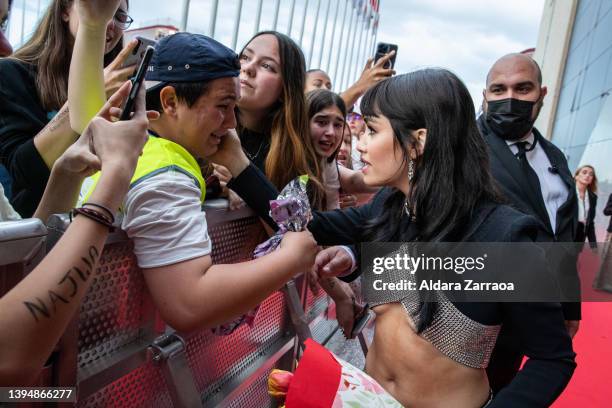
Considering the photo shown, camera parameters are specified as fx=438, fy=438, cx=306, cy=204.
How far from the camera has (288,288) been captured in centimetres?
184

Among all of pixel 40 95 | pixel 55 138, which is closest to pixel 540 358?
pixel 55 138

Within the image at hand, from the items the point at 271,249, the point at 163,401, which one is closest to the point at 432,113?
the point at 271,249

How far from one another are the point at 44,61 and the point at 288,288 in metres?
1.42

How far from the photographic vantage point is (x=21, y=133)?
5.77 ft

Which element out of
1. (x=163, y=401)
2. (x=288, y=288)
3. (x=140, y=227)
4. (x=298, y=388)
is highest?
(x=140, y=227)

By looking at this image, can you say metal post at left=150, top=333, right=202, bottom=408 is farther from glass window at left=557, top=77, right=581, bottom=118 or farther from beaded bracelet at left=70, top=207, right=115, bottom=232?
glass window at left=557, top=77, right=581, bottom=118

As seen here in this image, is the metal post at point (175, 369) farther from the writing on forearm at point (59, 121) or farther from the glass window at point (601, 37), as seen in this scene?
the glass window at point (601, 37)

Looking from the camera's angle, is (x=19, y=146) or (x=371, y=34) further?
(x=371, y=34)

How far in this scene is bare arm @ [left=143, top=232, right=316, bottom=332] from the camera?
1005 mm

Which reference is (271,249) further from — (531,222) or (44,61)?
(44,61)

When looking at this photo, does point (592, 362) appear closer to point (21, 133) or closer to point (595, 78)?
point (21, 133)

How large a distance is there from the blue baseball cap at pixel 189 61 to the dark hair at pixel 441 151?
1.73ft

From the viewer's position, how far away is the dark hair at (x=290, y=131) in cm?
196

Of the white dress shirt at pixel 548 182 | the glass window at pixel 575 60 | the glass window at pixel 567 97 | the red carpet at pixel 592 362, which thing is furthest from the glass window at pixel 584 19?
the white dress shirt at pixel 548 182
